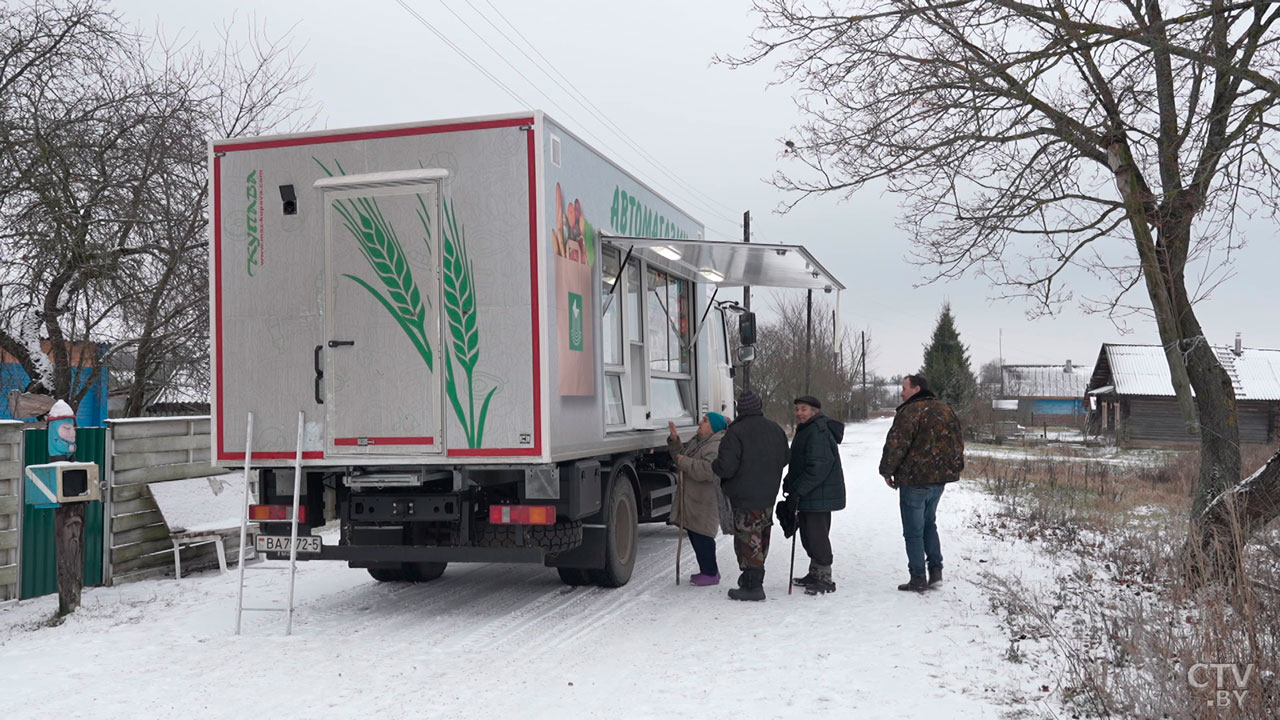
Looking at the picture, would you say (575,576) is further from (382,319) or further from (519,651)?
(382,319)

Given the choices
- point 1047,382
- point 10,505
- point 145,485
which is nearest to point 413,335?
point 10,505

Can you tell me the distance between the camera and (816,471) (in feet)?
26.3

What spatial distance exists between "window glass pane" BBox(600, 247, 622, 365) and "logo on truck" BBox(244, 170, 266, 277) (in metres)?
2.55

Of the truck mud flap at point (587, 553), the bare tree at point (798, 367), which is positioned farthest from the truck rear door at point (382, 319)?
the bare tree at point (798, 367)

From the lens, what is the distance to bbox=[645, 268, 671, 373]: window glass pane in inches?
374

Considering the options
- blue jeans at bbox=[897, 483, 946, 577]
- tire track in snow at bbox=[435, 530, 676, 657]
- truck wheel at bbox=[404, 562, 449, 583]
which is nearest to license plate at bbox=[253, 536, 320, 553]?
tire track in snow at bbox=[435, 530, 676, 657]

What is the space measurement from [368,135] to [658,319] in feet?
11.5

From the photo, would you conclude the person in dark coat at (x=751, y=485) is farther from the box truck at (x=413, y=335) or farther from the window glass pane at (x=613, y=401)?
the box truck at (x=413, y=335)

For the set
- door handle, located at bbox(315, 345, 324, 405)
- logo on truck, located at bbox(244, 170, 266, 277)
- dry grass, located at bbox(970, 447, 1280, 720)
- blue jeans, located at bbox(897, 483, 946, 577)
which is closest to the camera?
dry grass, located at bbox(970, 447, 1280, 720)

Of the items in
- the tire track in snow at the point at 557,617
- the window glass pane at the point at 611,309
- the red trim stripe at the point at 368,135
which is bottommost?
the tire track in snow at the point at 557,617

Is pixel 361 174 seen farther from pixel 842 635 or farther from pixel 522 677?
pixel 842 635

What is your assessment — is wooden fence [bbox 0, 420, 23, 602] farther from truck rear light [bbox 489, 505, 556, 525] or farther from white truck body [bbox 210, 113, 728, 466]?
truck rear light [bbox 489, 505, 556, 525]

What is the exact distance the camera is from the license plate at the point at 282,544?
728 centimetres

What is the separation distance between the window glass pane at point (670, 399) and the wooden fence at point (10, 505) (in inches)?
206
